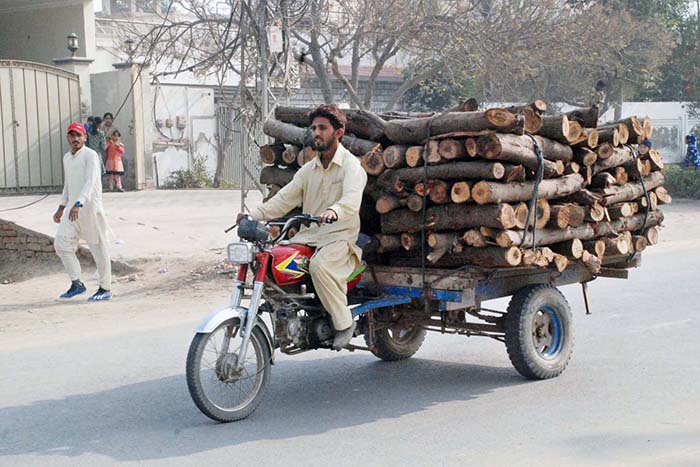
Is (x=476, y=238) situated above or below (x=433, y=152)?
below

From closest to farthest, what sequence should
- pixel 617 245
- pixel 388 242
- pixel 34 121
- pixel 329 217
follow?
1. pixel 329 217
2. pixel 388 242
3. pixel 617 245
4. pixel 34 121

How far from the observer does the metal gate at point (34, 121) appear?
62.6 feet

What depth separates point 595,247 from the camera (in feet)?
22.7

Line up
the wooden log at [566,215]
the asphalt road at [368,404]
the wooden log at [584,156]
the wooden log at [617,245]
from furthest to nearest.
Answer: the wooden log at [617,245], the wooden log at [584,156], the wooden log at [566,215], the asphalt road at [368,404]

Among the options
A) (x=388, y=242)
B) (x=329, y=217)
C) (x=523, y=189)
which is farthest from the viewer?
(x=388, y=242)

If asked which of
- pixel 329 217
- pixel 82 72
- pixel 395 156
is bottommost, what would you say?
pixel 329 217

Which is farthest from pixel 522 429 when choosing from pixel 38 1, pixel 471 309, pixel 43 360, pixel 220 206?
pixel 38 1

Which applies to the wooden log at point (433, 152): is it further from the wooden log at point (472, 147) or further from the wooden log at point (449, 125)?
the wooden log at point (472, 147)

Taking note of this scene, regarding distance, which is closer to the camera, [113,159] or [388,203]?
[388,203]

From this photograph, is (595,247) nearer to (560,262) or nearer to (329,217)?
(560,262)

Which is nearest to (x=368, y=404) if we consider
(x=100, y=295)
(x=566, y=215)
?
(x=566, y=215)

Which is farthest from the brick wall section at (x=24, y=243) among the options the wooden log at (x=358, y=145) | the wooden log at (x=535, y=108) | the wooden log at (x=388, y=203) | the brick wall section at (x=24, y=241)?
the wooden log at (x=535, y=108)

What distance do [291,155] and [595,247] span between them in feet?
7.55

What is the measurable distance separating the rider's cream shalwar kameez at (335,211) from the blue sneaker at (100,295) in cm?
512
